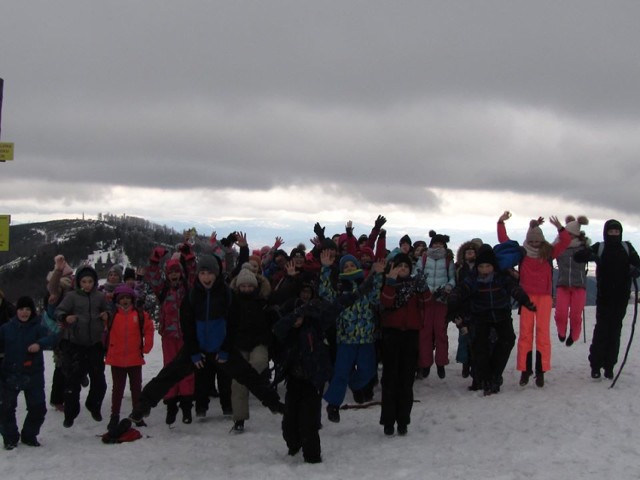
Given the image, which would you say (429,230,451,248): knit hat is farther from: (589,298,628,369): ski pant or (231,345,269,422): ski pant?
(231,345,269,422): ski pant

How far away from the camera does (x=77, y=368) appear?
841 centimetres

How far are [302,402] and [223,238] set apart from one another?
4497 mm

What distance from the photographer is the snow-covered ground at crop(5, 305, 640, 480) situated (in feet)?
20.6

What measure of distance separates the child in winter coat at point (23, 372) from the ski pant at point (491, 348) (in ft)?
18.0

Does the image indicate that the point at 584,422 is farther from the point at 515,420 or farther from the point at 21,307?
the point at 21,307

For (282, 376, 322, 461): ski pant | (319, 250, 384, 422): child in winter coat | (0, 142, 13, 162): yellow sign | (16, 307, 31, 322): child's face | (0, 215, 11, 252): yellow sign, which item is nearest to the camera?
(282, 376, 322, 461): ski pant

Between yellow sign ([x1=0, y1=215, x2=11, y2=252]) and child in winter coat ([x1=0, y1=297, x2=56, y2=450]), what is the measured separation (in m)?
2.10

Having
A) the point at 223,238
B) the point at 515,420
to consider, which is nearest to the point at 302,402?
the point at 515,420

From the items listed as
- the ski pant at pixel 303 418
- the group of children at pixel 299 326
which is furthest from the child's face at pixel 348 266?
the ski pant at pixel 303 418

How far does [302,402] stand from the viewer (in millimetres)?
6656

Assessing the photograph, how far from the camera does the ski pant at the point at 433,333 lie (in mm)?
10172

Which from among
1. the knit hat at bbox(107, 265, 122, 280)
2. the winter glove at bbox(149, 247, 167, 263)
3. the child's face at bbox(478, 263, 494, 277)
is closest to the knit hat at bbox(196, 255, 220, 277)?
the winter glove at bbox(149, 247, 167, 263)

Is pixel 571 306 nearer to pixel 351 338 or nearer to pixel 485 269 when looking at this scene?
pixel 485 269

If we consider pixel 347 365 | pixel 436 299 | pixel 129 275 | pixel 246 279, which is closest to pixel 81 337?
pixel 129 275
